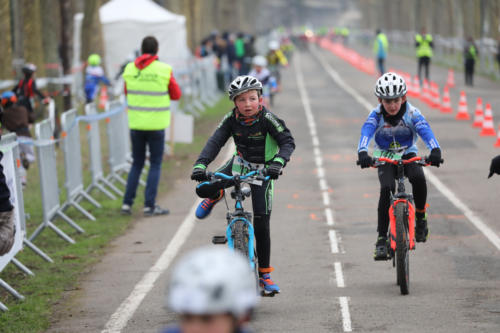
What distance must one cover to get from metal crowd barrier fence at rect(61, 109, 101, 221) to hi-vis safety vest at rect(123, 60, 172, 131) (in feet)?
2.59

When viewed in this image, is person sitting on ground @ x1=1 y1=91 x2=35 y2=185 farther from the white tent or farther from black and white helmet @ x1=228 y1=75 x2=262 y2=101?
the white tent

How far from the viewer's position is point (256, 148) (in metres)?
8.72

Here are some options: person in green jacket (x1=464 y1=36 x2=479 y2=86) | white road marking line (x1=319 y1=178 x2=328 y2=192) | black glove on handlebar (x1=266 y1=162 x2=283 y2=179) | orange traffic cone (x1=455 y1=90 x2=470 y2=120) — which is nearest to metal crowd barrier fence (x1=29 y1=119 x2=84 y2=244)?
black glove on handlebar (x1=266 y1=162 x2=283 y2=179)

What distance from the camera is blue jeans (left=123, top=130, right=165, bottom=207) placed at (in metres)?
14.3

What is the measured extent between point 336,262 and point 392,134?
76.1 inches

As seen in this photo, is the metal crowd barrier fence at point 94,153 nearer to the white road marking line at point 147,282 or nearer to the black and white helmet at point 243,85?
the white road marking line at point 147,282

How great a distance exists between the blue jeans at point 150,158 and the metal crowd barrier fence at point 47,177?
1622 mm

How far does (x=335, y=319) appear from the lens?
8.58 meters

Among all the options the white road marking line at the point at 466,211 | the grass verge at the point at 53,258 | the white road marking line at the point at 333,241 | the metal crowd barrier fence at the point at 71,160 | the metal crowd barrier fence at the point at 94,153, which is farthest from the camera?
the metal crowd barrier fence at the point at 94,153

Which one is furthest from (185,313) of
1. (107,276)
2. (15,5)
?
(15,5)

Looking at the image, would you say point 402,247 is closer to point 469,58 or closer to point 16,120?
point 16,120

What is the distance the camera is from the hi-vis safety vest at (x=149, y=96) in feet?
46.5

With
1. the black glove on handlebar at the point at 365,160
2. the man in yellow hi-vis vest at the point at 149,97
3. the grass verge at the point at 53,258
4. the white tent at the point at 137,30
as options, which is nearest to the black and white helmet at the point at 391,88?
the black glove on handlebar at the point at 365,160

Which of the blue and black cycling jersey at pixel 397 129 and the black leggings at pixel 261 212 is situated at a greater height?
the blue and black cycling jersey at pixel 397 129
